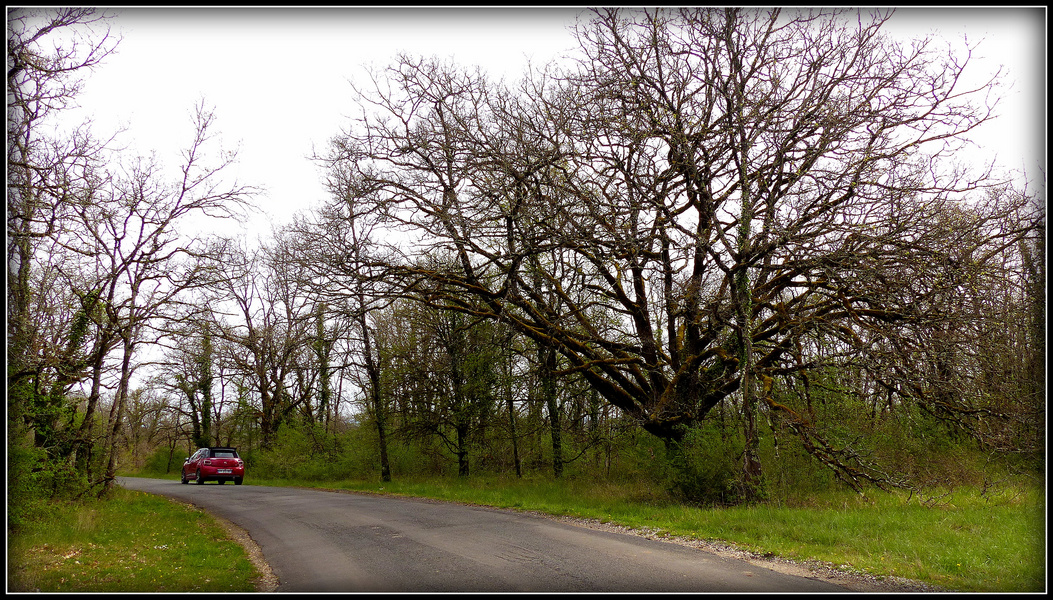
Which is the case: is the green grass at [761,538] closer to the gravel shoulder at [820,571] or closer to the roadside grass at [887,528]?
the roadside grass at [887,528]

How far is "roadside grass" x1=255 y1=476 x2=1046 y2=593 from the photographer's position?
6345 mm

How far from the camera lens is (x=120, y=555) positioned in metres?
8.04

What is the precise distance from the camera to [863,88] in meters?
11.4

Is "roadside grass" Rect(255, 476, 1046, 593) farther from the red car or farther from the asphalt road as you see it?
the red car

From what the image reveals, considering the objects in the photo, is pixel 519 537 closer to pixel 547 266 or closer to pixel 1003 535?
pixel 1003 535

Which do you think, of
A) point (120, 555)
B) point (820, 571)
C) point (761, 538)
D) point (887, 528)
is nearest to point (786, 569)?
point (820, 571)

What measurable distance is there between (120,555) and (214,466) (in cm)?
1943

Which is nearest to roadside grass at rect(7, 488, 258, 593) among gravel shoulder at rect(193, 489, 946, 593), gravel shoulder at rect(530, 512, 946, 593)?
gravel shoulder at rect(193, 489, 946, 593)

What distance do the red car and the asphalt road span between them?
1507 centimetres

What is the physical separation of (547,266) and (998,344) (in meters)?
10.9

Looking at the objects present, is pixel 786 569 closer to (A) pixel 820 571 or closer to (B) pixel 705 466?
(A) pixel 820 571

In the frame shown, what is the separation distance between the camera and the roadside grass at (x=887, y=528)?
250 inches

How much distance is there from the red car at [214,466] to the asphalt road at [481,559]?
15.1m

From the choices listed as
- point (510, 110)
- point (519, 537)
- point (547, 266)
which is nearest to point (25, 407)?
point (519, 537)
